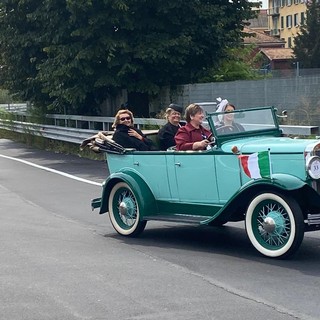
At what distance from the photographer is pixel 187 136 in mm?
10336

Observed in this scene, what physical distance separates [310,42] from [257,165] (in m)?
65.7

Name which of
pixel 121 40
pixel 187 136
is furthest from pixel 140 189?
pixel 121 40

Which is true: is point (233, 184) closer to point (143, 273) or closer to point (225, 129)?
point (225, 129)

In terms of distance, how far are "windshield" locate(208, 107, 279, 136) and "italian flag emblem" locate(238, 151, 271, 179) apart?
66cm

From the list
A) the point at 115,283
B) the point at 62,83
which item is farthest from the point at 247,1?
the point at 115,283

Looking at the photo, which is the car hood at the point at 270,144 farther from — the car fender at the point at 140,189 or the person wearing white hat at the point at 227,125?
the car fender at the point at 140,189

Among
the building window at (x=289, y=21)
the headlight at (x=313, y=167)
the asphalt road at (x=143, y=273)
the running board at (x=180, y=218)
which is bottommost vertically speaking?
the asphalt road at (x=143, y=273)

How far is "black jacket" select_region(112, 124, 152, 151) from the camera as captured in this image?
36.3ft

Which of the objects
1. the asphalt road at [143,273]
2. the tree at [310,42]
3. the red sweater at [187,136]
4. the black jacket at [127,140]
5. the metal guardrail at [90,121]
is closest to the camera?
the asphalt road at [143,273]

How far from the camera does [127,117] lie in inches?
446

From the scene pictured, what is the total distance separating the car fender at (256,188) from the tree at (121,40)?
14.5 meters

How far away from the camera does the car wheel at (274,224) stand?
857cm

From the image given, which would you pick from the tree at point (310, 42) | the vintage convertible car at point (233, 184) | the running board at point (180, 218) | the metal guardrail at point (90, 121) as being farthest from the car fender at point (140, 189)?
the tree at point (310, 42)

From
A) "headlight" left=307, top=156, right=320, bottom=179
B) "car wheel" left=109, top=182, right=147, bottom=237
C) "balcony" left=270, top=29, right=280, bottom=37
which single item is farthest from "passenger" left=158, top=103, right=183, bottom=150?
"balcony" left=270, top=29, right=280, bottom=37
